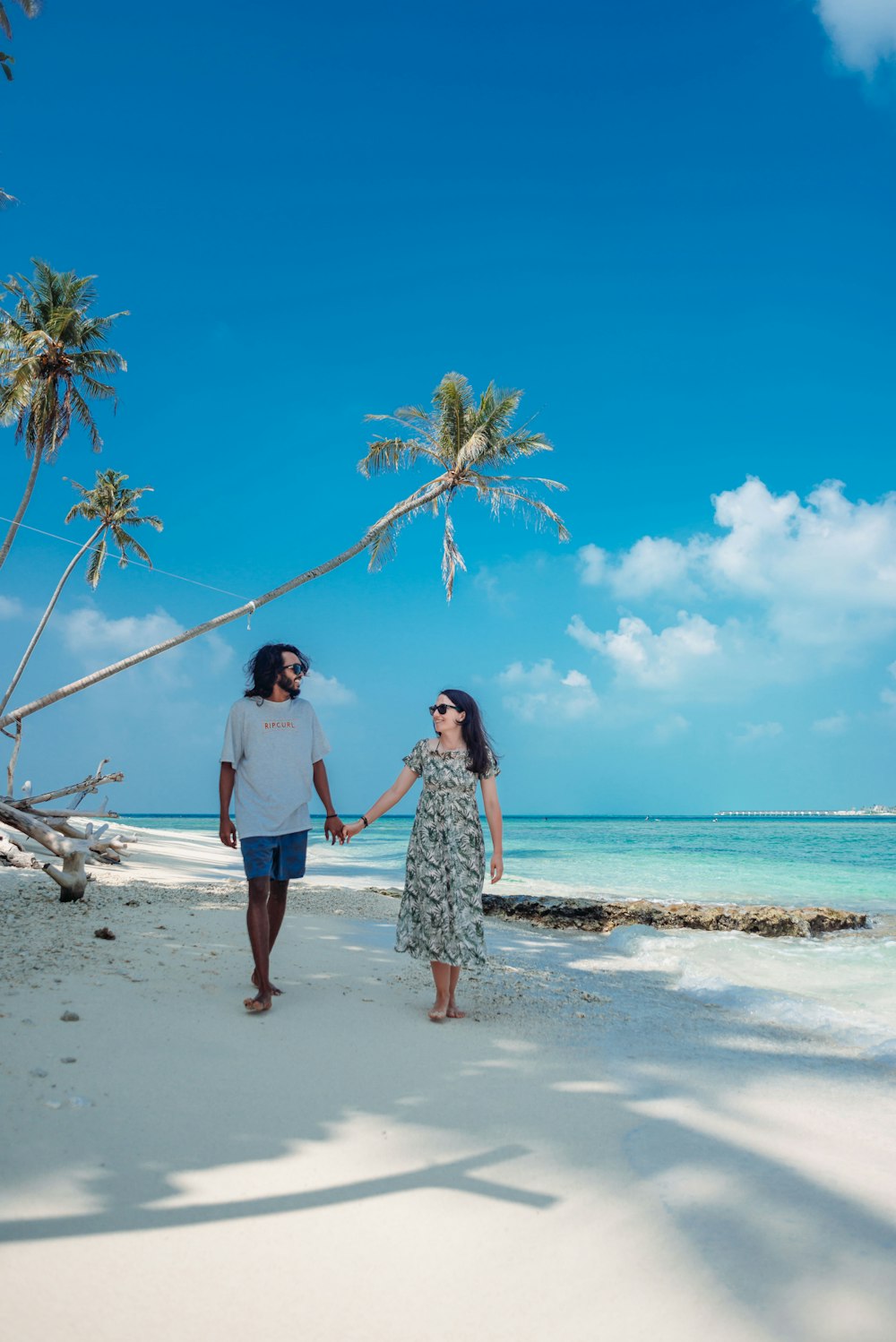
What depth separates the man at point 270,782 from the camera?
4559 millimetres

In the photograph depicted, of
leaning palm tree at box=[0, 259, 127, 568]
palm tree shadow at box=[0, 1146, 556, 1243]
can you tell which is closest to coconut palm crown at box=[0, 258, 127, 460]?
leaning palm tree at box=[0, 259, 127, 568]

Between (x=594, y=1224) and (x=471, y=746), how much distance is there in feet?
8.88

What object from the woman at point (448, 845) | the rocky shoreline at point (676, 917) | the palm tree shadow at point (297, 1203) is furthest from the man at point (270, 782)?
the rocky shoreline at point (676, 917)

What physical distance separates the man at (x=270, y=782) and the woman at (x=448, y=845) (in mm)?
512

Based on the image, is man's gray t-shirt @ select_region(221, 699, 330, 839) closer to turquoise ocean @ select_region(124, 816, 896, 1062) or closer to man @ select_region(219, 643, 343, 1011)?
man @ select_region(219, 643, 343, 1011)

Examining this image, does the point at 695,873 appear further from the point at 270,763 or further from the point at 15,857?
the point at 270,763

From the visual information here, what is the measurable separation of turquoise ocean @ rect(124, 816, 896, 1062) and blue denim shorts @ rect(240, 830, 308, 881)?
3.61m

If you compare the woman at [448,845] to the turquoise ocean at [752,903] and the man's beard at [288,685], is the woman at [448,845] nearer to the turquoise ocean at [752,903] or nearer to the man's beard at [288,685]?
the man's beard at [288,685]

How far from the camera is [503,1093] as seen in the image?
355 centimetres

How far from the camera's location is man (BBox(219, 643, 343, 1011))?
4559 mm

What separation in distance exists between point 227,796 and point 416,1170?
2.48 m

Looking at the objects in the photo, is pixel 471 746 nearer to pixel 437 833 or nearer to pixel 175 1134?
pixel 437 833

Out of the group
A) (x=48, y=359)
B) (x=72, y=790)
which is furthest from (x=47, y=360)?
(x=72, y=790)

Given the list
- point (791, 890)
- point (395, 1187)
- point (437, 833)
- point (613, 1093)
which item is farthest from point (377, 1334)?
point (791, 890)
